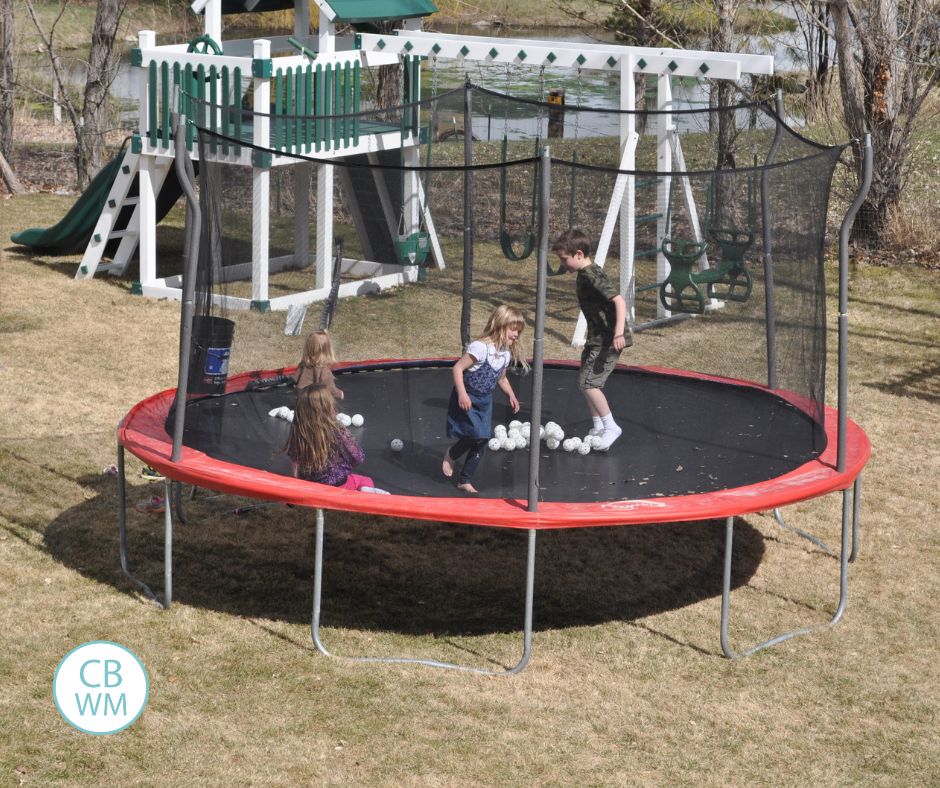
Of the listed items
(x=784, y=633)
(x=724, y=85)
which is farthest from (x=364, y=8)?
(x=784, y=633)

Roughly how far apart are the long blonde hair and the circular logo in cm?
103

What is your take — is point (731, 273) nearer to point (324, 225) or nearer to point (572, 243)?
point (572, 243)

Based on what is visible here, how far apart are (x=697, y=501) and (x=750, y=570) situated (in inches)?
49.2

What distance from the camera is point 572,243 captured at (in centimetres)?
623

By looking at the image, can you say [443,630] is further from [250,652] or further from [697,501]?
[697,501]

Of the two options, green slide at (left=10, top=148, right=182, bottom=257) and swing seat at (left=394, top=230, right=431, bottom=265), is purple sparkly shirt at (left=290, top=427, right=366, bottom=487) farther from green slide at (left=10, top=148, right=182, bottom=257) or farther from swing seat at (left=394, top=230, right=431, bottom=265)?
green slide at (left=10, top=148, right=182, bottom=257)

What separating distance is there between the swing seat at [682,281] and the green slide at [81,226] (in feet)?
20.4

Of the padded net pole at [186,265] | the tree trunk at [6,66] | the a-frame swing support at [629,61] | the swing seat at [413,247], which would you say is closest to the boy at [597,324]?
the swing seat at [413,247]

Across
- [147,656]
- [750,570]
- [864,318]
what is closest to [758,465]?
[750,570]

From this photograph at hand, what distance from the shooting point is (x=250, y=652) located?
17.1 feet

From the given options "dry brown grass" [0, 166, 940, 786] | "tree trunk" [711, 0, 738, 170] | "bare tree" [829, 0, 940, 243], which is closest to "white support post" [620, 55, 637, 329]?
"dry brown grass" [0, 166, 940, 786]

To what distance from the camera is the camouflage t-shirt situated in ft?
20.4

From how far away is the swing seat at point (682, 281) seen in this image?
20.9 feet

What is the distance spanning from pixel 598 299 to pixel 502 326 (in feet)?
1.94
